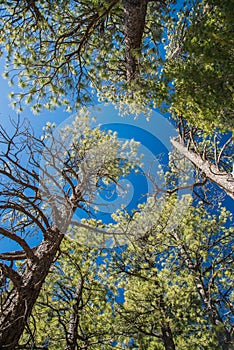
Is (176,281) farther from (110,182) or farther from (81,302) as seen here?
(110,182)

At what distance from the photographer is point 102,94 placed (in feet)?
28.1

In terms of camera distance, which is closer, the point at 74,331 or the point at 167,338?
the point at 74,331

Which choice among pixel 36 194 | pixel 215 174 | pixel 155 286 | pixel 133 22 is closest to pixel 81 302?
pixel 155 286

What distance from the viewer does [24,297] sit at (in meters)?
3.32

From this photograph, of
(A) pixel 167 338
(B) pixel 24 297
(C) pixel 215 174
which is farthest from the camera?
(A) pixel 167 338

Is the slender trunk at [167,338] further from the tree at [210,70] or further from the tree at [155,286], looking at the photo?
the tree at [210,70]

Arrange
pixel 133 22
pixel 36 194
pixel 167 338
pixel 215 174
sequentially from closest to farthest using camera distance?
pixel 36 194 < pixel 133 22 < pixel 215 174 < pixel 167 338

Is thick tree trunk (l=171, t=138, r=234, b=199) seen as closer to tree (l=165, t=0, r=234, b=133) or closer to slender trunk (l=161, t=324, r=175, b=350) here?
tree (l=165, t=0, r=234, b=133)

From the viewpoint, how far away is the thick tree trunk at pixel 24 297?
294 centimetres

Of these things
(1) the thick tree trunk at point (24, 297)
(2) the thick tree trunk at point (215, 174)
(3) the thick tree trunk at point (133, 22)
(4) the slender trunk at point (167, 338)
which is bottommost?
(1) the thick tree trunk at point (24, 297)

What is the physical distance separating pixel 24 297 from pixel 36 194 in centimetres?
168

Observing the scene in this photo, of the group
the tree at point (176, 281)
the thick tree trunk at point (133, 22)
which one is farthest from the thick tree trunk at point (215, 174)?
the thick tree trunk at point (133, 22)

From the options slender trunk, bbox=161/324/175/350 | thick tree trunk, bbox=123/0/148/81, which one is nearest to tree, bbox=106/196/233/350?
slender trunk, bbox=161/324/175/350

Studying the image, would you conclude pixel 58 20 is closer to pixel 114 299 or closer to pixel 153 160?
pixel 153 160
